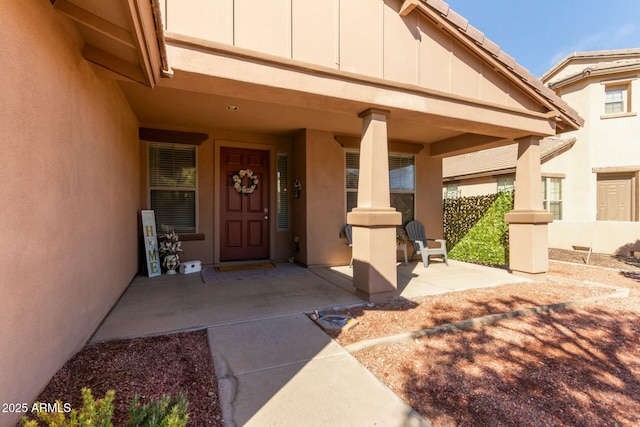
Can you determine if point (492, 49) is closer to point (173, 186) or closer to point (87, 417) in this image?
point (87, 417)

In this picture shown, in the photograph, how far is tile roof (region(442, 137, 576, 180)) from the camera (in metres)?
9.51

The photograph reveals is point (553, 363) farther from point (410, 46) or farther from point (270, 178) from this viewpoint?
point (270, 178)

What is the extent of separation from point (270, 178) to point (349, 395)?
16.1 feet

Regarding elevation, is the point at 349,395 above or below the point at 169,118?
below

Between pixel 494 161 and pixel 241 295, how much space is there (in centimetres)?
1029

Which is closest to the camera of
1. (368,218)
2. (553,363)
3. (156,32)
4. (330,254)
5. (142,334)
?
(156,32)

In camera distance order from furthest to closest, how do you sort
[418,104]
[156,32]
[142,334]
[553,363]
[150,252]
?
[150,252] → [418,104] → [142,334] → [553,363] → [156,32]

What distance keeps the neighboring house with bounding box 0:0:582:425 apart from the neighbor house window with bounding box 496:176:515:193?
13.1ft

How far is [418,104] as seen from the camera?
3889mm

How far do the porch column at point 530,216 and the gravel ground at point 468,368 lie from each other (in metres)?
1.59

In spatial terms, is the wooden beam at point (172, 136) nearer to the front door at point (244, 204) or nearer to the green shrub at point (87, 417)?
the front door at point (244, 204)

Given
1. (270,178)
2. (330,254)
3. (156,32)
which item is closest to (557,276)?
(330,254)

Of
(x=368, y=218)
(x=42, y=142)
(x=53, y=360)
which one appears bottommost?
(x=53, y=360)

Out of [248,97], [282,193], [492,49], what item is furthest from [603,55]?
[248,97]
